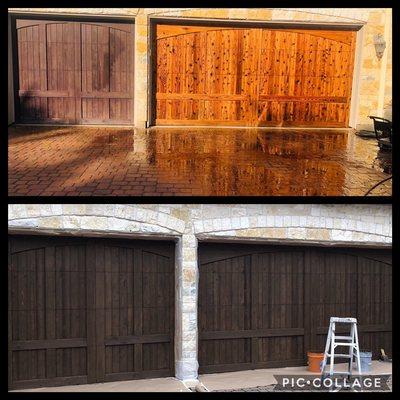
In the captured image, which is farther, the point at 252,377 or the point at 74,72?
the point at 74,72

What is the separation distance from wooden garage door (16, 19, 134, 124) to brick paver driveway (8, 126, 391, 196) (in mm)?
430

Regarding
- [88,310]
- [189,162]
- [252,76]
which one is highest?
[252,76]

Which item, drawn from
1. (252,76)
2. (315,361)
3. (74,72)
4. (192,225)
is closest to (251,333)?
(315,361)

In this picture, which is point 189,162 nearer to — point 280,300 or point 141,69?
point 280,300

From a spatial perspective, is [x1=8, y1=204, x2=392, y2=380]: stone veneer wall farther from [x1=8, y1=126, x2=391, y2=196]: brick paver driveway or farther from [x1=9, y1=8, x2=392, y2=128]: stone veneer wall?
[x1=9, y1=8, x2=392, y2=128]: stone veneer wall

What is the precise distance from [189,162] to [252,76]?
3656 mm

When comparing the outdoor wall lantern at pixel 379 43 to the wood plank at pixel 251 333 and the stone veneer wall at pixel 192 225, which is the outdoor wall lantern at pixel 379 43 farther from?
the wood plank at pixel 251 333

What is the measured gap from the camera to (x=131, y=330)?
702 cm

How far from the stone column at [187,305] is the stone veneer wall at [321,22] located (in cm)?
365

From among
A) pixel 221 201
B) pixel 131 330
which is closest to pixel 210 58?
pixel 221 201

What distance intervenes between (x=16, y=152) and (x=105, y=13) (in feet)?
10.5

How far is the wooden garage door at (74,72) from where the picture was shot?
31.2 ft

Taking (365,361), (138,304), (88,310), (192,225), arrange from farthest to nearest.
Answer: (365,361) < (138,304) < (192,225) < (88,310)

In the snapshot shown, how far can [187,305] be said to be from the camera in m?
6.90
